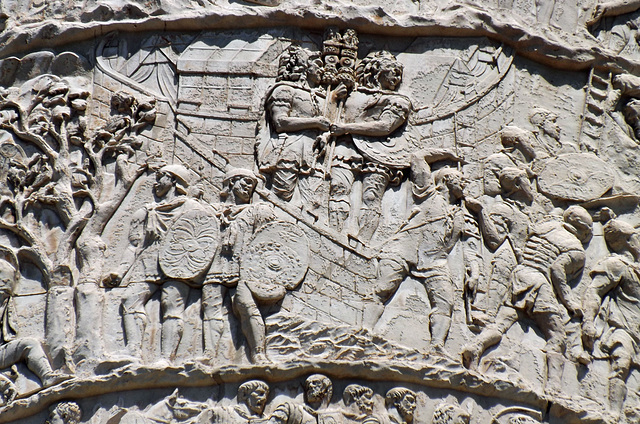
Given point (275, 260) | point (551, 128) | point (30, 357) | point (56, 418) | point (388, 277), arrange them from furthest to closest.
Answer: point (551, 128)
point (388, 277)
point (275, 260)
point (30, 357)
point (56, 418)

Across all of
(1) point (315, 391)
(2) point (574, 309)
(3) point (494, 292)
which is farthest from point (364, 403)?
(2) point (574, 309)

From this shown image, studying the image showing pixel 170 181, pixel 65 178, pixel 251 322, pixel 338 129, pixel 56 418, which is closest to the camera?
pixel 56 418

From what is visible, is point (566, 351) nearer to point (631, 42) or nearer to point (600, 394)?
point (600, 394)

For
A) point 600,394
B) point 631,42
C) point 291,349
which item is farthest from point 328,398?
point 631,42

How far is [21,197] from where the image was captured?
12.8 m

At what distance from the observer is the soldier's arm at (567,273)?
41.6ft

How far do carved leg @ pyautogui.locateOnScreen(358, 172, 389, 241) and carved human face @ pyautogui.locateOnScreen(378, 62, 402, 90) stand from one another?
955 mm

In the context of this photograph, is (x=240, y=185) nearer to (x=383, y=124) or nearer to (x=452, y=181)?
(x=383, y=124)

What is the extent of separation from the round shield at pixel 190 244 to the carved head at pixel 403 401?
201 centimetres

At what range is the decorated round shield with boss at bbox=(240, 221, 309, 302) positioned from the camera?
1213cm

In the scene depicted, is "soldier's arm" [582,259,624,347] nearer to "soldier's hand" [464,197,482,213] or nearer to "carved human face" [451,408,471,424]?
"soldier's hand" [464,197,482,213]

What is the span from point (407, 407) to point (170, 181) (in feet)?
9.95

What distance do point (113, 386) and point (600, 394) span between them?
4358 mm

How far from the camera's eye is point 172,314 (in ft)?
39.7
